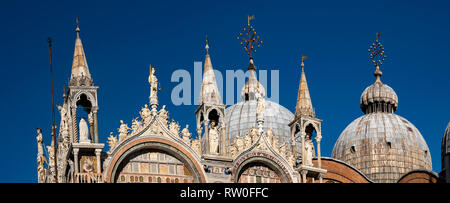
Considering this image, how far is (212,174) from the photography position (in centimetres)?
5394

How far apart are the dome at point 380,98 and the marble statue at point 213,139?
38000 millimetres

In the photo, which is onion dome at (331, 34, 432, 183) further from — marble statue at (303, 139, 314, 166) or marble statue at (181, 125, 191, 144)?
marble statue at (181, 125, 191, 144)

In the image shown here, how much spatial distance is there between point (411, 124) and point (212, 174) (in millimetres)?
41350

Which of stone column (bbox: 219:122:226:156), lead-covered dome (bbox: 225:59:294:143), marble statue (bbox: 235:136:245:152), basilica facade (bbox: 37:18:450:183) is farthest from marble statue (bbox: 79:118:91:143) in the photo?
lead-covered dome (bbox: 225:59:294:143)

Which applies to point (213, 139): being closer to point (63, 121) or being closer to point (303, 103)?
point (303, 103)

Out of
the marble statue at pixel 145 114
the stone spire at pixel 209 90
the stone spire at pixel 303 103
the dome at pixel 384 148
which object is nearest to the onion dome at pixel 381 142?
the dome at pixel 384 148

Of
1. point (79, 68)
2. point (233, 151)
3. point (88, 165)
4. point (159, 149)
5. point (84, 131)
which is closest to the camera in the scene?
point (88, 165)

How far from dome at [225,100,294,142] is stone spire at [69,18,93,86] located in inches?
798

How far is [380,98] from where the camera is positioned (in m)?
92.3

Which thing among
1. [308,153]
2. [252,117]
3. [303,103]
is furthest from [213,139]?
[252,117]

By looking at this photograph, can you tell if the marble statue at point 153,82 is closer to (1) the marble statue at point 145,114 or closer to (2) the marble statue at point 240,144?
(1) the marble statue at point 145,114

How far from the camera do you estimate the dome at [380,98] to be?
9231cm

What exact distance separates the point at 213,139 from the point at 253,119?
17.1 metres
